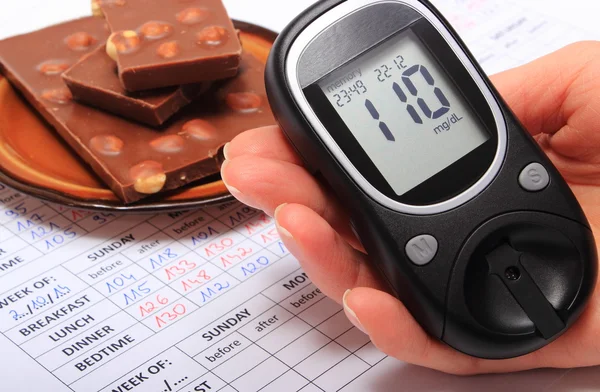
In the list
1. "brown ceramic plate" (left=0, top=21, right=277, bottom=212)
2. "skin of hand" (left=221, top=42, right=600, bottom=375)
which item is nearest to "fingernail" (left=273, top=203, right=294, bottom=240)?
"skin of hand" (left=221, top=42, right=600, bottom=375)

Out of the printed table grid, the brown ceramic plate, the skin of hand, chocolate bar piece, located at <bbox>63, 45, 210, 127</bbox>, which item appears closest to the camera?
the skin of hand

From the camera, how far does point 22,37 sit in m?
1.41

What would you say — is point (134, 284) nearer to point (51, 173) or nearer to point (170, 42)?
point (51, 173)

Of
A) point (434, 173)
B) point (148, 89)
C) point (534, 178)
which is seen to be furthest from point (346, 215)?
point (148, 89)

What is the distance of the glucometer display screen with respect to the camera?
92cm

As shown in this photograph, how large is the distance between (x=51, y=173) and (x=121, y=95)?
6.8 inches

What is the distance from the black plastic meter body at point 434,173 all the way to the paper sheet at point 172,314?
0.11 m

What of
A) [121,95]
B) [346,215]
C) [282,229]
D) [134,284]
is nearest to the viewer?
[282,229]

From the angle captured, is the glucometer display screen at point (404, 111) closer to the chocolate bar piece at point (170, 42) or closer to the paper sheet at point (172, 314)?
the paper sheet at point (172, 314)

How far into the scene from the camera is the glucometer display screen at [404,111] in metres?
0.92

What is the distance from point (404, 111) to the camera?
3.09ft

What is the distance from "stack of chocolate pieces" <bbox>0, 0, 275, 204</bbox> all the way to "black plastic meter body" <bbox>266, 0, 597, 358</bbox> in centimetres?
31

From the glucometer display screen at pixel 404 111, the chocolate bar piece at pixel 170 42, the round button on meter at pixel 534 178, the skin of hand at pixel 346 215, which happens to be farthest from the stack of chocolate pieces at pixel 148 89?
the round button on meter at pixel 534 178

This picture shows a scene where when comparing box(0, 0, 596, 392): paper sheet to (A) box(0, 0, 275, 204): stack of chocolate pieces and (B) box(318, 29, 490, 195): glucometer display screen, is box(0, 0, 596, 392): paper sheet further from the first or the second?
(B) box(318, 29, 490, 195): glucometer display screen
